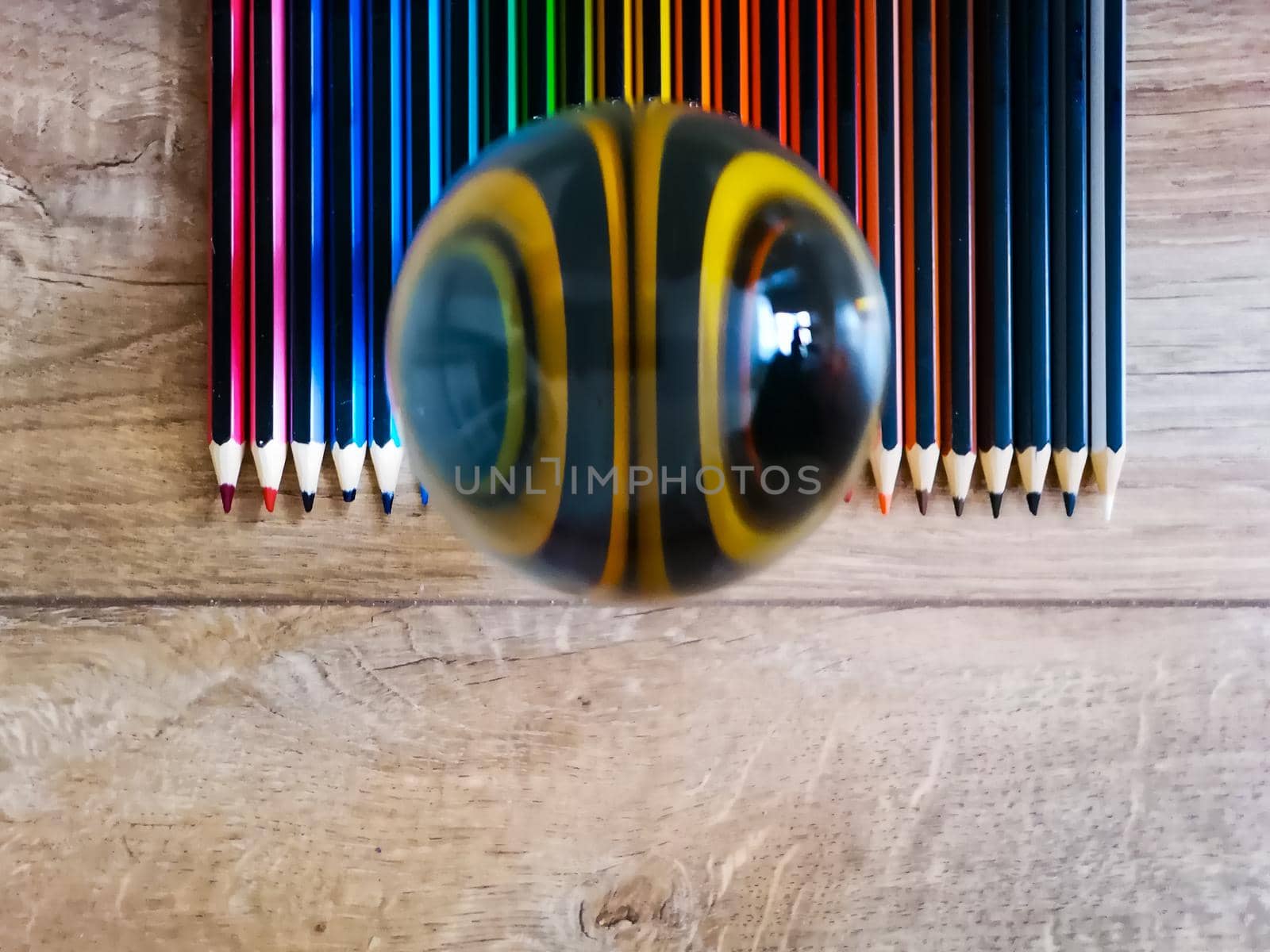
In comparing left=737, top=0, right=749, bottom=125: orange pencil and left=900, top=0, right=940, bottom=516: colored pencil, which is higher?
left=737, top=0, right=749, bottom=125: orange pencil

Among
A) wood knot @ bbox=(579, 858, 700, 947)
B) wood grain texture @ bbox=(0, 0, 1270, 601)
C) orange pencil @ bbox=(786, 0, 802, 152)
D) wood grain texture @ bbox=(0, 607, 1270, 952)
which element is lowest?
wood knot @ bbox=(579, 858, 700, 947)

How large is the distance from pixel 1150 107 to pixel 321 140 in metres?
0.40

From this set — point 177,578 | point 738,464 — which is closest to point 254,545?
point 177,578

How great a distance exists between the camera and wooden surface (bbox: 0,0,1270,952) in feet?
1.52

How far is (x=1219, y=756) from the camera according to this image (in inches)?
18.8

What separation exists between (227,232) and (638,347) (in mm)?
268

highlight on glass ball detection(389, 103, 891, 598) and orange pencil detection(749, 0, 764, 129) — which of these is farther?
orange pencil detection(749, 0, 764, 129)

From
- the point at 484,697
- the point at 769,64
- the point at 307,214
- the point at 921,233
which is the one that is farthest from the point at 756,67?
the point at 484,697

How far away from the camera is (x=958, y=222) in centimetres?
46

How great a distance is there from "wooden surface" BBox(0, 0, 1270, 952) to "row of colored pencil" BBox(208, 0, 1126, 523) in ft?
0.10

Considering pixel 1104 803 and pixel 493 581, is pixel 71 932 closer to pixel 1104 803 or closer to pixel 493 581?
pixel 493 581

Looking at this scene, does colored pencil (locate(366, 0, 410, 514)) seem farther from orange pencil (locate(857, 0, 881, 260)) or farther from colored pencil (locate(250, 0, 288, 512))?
orange pencil (locate(857, 0, 881, 260))

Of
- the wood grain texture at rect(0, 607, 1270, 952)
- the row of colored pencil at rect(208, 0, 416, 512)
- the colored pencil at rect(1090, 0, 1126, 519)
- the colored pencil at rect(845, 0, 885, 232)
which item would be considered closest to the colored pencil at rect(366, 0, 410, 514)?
the row of colored pencil at rect(208, 0, 416, 512)

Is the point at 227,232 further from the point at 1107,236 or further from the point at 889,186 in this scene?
the point at 1107,236
